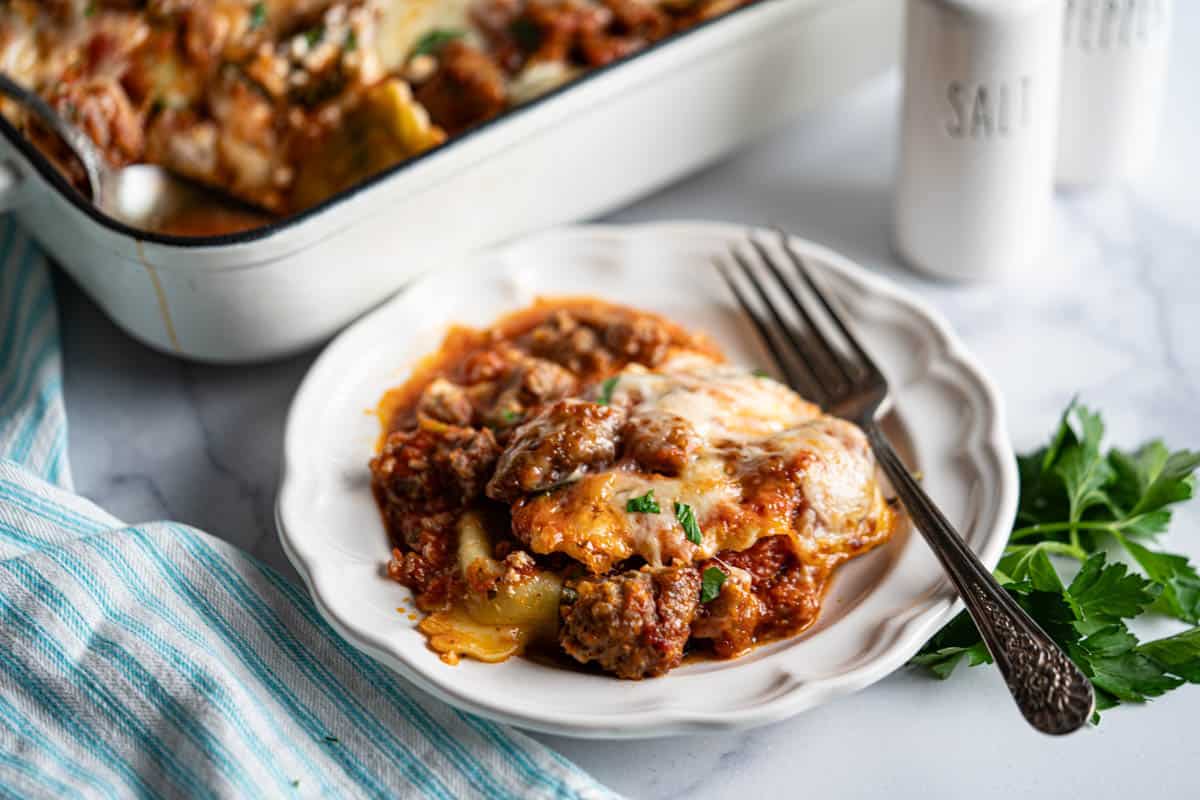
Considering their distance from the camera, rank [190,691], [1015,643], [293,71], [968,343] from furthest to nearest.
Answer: [293,71], [968,343], [190,691], [1015,643]

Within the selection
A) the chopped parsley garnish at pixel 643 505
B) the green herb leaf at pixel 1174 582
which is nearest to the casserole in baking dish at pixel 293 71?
the chopped parsley garnish at pixel 643 505

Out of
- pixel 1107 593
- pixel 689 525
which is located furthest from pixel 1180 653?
pixel 689 525

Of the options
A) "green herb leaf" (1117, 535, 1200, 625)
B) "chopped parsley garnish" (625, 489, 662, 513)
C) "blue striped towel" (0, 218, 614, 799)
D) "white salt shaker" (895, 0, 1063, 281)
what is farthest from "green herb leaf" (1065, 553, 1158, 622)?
"white salt shaker" (895, 0, 1063, 281)

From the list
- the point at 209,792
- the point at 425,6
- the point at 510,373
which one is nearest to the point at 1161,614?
the point at 510,373

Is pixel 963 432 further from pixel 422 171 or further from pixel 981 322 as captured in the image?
pixel 422 171

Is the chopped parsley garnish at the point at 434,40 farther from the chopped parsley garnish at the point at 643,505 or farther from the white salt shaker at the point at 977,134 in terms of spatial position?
the chopped parsley garnish at the point at 643,505

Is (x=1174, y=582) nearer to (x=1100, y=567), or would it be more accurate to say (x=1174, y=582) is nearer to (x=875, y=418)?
(x=1100, y=567)
